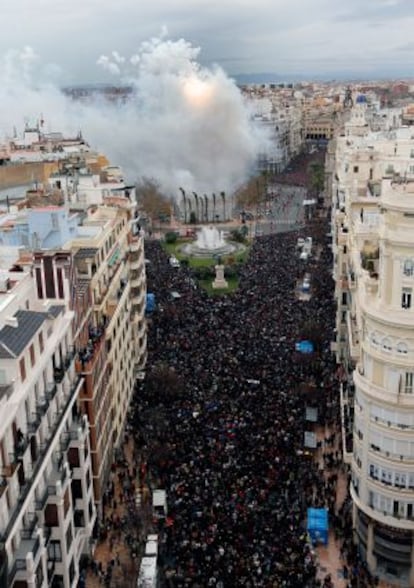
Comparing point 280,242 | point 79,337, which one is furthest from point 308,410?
point 280,242

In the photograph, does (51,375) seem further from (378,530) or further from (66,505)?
(378,530)

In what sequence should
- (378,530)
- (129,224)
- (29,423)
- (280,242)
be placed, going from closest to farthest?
(29,423), (378,530), (129,224), (280,242)

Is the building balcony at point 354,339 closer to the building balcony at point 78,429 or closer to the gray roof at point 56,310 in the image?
the building balcony at point 78,429

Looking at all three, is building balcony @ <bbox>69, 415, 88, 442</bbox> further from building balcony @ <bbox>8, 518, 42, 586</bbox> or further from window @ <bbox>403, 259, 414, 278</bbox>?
window @ <bbox>403, 259, 414, 278</bbox>

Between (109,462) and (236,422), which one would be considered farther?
(236,422)

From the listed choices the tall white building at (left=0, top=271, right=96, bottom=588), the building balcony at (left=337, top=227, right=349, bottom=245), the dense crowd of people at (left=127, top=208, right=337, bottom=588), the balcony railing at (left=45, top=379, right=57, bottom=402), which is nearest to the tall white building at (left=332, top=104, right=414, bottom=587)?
the dense crowd of people at (left=127, top=208, right=337, bottom=588)

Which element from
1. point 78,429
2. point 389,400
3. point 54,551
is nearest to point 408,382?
point 389,400
